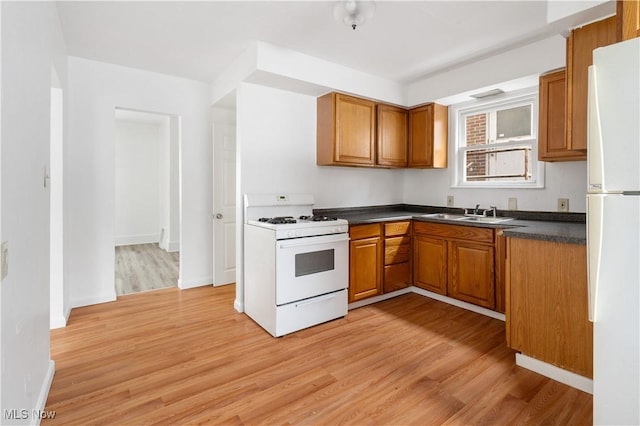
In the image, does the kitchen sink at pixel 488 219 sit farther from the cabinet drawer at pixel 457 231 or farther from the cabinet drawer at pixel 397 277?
the cabinet drawer at pixel 397 277

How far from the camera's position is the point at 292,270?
273cm

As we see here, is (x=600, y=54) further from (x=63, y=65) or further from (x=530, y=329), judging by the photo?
(x=63, y=65)

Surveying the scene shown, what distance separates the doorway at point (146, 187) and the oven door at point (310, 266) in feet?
11.9

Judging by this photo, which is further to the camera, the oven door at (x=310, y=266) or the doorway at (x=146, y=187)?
the doorway at (x=146, y=187)

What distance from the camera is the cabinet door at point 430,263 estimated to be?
133 inches

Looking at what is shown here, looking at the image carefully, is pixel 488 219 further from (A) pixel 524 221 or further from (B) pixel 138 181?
(B) pixel 138 181

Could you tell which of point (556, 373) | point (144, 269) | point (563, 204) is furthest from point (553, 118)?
point (144, 269)

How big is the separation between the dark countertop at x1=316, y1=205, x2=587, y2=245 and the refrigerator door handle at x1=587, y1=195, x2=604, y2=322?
1.90ft

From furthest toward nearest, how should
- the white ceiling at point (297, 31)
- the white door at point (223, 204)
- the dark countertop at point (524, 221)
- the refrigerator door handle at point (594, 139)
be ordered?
the white door at point (223, 204), the white ceiling at point (297, 31), the dark countertop at point (524, 221), the refrigerator door handle at point (594, 139)

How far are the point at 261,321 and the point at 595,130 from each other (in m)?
2.60

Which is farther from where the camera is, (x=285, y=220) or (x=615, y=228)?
(x=285, y=220)

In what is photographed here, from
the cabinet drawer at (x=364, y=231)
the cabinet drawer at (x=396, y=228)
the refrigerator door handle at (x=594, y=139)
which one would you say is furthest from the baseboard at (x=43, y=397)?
the cabinet drawer at (x=396, y=228)

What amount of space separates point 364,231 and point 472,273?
110cm

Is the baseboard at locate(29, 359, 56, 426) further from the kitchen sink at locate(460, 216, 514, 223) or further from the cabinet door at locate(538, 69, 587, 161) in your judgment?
the cabinet door at locate(538, 69, 587, 161)
